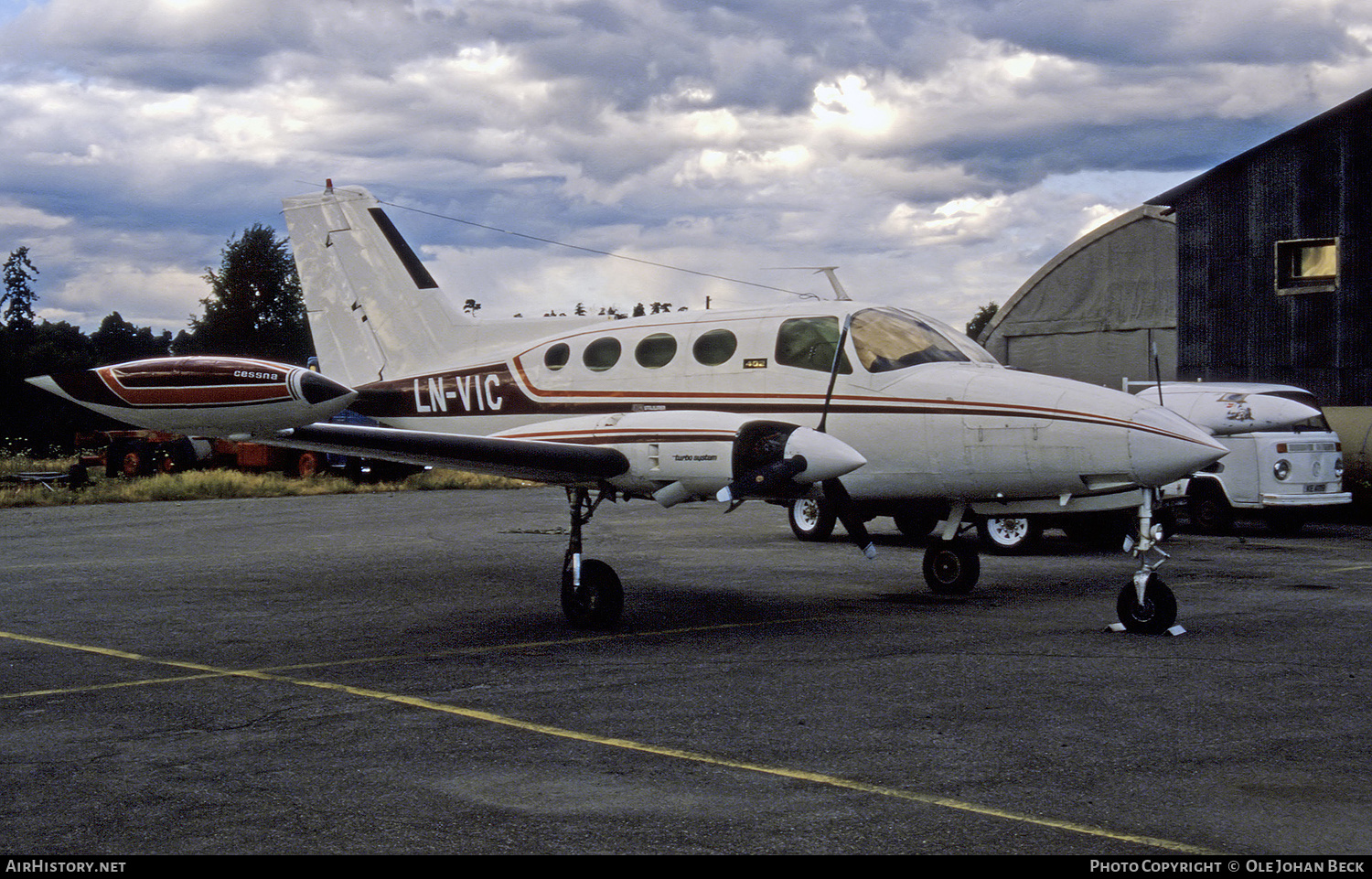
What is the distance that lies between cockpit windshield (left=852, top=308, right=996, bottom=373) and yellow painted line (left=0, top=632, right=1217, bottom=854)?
556 cm

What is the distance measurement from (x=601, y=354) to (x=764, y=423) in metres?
3.03

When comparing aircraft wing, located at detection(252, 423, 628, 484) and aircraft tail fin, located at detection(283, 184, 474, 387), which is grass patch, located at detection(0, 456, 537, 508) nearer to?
aircraft tail fin, located at detection(283, 184, 474, 387)

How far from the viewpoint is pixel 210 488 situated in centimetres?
3250

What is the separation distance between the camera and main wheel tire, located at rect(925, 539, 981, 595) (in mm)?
12516

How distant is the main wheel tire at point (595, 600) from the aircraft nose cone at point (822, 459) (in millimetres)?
2133

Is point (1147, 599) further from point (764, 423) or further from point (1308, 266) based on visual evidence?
point (1308, 266)

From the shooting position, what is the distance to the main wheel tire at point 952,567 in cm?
1252

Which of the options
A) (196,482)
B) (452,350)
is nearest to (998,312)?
(196,482)

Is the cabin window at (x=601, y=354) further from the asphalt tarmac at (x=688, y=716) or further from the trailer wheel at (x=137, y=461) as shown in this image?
the trailer wheel at (x=137, y=461)

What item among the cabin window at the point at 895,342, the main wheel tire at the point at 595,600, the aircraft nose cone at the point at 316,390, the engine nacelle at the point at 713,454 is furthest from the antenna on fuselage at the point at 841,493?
the aircraft nose cone at the point at 316,390

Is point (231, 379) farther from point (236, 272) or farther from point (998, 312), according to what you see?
point (236, 272)

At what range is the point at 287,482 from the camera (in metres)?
34.8

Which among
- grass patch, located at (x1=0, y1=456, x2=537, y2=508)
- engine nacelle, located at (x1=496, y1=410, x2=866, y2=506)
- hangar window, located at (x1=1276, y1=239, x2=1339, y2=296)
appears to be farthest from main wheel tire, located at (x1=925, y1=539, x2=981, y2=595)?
hangar window, located at (x1=1276, y1=239, x2=1339, y2=296)
